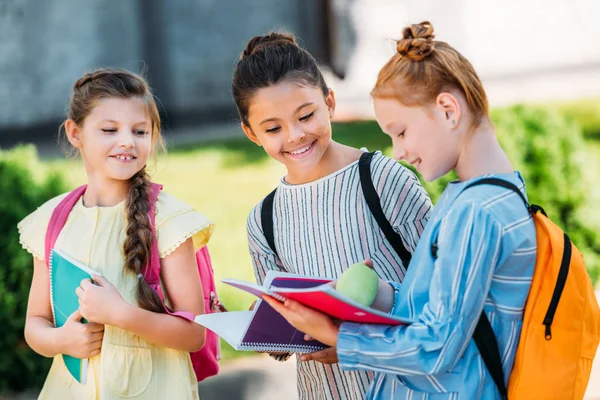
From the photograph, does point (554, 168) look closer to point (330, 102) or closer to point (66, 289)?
point (330, 102)

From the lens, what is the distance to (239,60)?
2.91 meters

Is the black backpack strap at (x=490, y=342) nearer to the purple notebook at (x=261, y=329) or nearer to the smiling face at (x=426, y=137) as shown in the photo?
the smiling face at (x=426, y=137)

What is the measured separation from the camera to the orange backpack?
2059 mm

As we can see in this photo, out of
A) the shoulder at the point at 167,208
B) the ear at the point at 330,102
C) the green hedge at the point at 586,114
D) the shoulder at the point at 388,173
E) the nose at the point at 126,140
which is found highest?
the ear at the point at 330,102

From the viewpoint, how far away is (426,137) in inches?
86.4

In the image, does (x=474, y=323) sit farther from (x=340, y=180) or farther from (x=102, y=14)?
(x=102, y=14)

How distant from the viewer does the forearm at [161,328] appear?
2.62 meters

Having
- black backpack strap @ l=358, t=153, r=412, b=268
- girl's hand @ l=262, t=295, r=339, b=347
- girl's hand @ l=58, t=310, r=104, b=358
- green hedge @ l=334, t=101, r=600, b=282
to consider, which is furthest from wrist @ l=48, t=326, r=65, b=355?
green hedge @ l=334, t=101, r=600, b=282

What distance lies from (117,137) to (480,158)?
3.94 ft

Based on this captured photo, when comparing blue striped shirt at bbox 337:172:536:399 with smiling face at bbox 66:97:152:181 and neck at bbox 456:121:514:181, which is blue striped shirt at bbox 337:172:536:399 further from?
smiling face at bbox 66:97:152:181

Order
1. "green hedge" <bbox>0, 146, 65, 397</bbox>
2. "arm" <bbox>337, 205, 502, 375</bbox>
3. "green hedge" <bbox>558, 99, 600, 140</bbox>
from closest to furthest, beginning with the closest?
"arm" <bbox>337, 205, 502, 375</bbox>, "green hedge" <bbox>0, 146, 65, 397</bbox>, "green hedge" <bbox>558, 99, 600, 140</bbox>

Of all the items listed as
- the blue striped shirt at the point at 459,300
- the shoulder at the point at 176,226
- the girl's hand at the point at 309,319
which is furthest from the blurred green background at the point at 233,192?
the blue striped shirt at the point at 459,300

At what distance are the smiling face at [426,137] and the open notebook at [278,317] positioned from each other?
1.28ft

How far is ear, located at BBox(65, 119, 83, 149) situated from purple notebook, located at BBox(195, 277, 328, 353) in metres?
0.79
